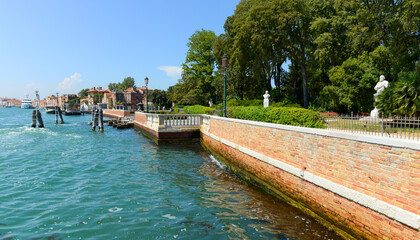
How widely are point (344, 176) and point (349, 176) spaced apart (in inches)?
5.2

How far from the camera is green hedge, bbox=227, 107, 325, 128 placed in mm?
9570

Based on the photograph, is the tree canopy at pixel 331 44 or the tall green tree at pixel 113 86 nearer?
the tree canopy at pixel 331 44

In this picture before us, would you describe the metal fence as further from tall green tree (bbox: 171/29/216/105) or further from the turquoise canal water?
tall green tree (bbox: 171/29/216/105)

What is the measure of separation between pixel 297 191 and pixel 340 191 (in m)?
1.55

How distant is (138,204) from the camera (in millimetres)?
7500

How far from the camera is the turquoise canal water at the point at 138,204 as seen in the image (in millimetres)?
5865

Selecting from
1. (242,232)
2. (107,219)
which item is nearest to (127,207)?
(107,219)

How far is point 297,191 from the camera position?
7.01 metres

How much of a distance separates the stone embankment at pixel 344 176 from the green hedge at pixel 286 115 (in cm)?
216

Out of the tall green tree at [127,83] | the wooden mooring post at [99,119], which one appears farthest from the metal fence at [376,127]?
the tall green tree at [127,83]

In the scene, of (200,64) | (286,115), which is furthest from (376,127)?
(200,64)

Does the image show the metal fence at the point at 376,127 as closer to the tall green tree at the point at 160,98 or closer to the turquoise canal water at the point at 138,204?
the turquoise canal water at the point at 138,204

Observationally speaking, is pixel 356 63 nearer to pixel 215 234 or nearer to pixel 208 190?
pixel 208 190

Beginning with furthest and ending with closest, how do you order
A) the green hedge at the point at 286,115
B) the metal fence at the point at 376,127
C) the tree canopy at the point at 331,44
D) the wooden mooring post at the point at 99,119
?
the wooden mooring post at the point at 99,119, the tree canopy at the point at 331,44, the green hedge at the point at 286,115, the metal fence at the point at 376,127
